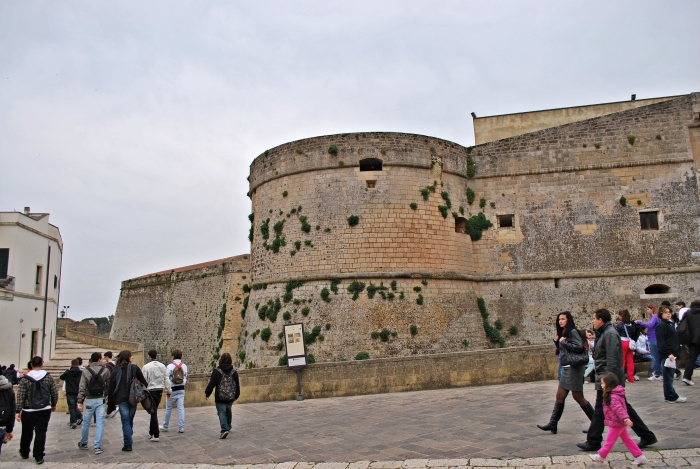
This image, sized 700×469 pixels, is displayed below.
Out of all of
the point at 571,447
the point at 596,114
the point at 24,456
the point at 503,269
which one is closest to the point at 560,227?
the point at 503,269

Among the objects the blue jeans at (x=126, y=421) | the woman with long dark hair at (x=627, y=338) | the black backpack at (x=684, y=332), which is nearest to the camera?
the blue jeans at (x=126, y=421)

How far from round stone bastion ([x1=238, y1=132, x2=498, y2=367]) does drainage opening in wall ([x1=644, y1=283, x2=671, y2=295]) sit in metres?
5.04

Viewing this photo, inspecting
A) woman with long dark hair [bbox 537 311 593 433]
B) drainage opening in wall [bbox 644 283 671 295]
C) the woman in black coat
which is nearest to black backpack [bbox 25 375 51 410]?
woman with long dark hair [bbox 537 311 593 433]

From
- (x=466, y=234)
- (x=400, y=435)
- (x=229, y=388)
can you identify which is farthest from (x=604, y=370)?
(x=466, y=234)

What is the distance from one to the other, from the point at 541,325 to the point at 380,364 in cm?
752

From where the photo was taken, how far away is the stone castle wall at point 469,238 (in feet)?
48.2

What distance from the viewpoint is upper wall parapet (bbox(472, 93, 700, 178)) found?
628 inches

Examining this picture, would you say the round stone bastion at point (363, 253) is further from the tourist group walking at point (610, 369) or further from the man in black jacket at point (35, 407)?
the man in black jacket at point (35, 407)

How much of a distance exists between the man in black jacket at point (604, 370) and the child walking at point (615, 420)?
20 cm

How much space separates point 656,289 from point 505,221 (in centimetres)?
479

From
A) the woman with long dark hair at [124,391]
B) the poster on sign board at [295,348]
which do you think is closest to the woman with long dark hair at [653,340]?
the poster on sign board at [295,348]

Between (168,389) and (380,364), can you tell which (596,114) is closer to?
(380,364)

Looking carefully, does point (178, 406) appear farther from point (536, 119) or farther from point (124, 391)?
point (536, 119)

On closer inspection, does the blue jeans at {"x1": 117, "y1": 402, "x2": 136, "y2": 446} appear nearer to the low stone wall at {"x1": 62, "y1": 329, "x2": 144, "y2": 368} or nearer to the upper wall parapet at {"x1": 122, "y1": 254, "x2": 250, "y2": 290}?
the upper wall parapet at {"x1": 122, "y1": 254, "x2": 250, "y2": 290}
